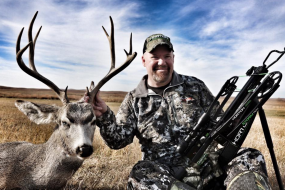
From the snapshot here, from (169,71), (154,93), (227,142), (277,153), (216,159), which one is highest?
(169,71)

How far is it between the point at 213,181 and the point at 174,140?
2.85 ft

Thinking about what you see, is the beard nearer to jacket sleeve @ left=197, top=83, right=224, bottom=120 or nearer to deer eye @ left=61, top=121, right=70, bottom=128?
jacket sleeve @ left=197, top=83, right=224, bottom=120

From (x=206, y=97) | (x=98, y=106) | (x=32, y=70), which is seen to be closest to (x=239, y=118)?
(x=206, y=97)

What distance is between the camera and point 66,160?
13.2 ft

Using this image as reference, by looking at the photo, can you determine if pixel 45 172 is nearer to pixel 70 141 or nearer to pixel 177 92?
pixel 70 141

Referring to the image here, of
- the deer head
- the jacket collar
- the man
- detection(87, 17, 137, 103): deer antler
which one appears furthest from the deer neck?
the jacket collar

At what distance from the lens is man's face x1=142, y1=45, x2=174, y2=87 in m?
4.45

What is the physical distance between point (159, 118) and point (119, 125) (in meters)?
0.69

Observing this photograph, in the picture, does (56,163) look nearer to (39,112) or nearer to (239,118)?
(39,112)

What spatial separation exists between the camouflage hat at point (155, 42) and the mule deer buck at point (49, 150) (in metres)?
0.99

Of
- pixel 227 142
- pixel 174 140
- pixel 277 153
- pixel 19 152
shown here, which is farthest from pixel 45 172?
pixel 277 153

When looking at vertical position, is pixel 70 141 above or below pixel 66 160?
above

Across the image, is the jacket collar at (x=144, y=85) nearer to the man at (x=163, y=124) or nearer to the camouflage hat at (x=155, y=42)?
the man at (x=163, y=124)

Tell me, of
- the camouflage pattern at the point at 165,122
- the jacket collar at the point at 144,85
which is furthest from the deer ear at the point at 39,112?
the jacket collar at the point at 144,85
